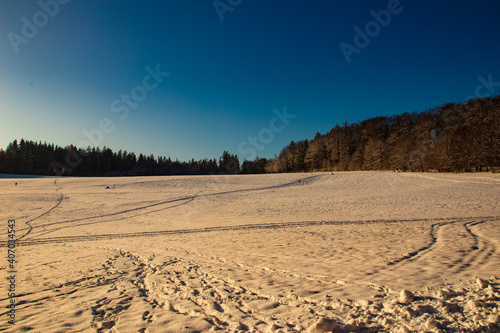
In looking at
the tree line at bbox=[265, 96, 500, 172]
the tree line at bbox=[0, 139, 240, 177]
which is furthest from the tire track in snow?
the tree line at bbox=[0, 139, 240, 177]

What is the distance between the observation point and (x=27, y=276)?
24.1ft

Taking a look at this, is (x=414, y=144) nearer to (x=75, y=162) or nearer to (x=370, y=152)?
(x=370, y=152)

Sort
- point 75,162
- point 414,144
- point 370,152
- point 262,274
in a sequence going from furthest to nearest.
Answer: point 75,162
point 370,152
point 414,144
point 262,274

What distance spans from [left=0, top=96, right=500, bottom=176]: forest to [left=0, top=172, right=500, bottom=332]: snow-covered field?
39.4 m

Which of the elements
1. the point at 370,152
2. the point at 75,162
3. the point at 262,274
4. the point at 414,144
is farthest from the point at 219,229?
the point at 75,162

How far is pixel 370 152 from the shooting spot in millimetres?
69375

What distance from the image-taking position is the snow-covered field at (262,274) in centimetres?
420

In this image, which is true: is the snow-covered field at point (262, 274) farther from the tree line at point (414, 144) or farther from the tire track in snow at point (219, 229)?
the tree line at point (414, 144)

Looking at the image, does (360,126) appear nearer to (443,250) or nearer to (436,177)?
(436,177)

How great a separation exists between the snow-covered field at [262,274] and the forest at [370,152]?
3940 cm

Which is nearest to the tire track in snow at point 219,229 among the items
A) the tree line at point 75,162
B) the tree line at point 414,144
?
the tree line at point 414,144

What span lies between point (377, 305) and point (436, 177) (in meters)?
48.7

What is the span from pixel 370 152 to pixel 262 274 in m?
72.7

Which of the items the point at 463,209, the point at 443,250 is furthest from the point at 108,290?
the point at 463,209
